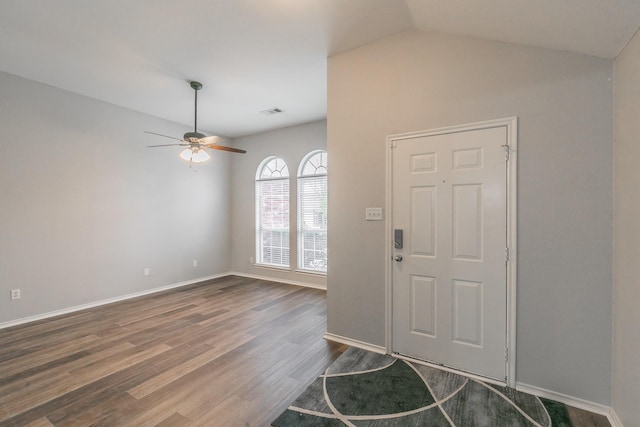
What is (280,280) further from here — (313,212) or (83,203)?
(83,203)

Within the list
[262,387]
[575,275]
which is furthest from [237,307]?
[575,275]

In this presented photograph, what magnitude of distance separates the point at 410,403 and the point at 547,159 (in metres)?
2.12

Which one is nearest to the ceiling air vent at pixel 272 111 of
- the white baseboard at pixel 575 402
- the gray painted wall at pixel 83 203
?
the gray painted wall at pixel 83 203

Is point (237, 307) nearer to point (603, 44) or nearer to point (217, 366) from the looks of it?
point (217, 366)

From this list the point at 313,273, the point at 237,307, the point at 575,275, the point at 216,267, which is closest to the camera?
the point at 575,275

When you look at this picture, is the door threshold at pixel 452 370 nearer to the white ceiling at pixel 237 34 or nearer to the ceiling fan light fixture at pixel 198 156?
the white ceiling at pixel 237 34

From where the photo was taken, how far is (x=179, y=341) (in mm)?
3037

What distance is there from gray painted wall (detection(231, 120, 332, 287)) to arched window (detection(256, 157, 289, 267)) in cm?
13

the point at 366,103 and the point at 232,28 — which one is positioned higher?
the point at 232,28

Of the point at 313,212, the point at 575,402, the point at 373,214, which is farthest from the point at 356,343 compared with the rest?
the point at 313,212

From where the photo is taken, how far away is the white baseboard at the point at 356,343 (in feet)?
9.12

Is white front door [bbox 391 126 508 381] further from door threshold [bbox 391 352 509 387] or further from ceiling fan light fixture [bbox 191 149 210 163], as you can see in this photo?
ceiling fan light fixture [bbox 191 149 210 163]

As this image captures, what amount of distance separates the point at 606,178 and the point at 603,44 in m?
0.89

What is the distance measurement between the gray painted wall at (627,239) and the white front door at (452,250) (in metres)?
0.63
